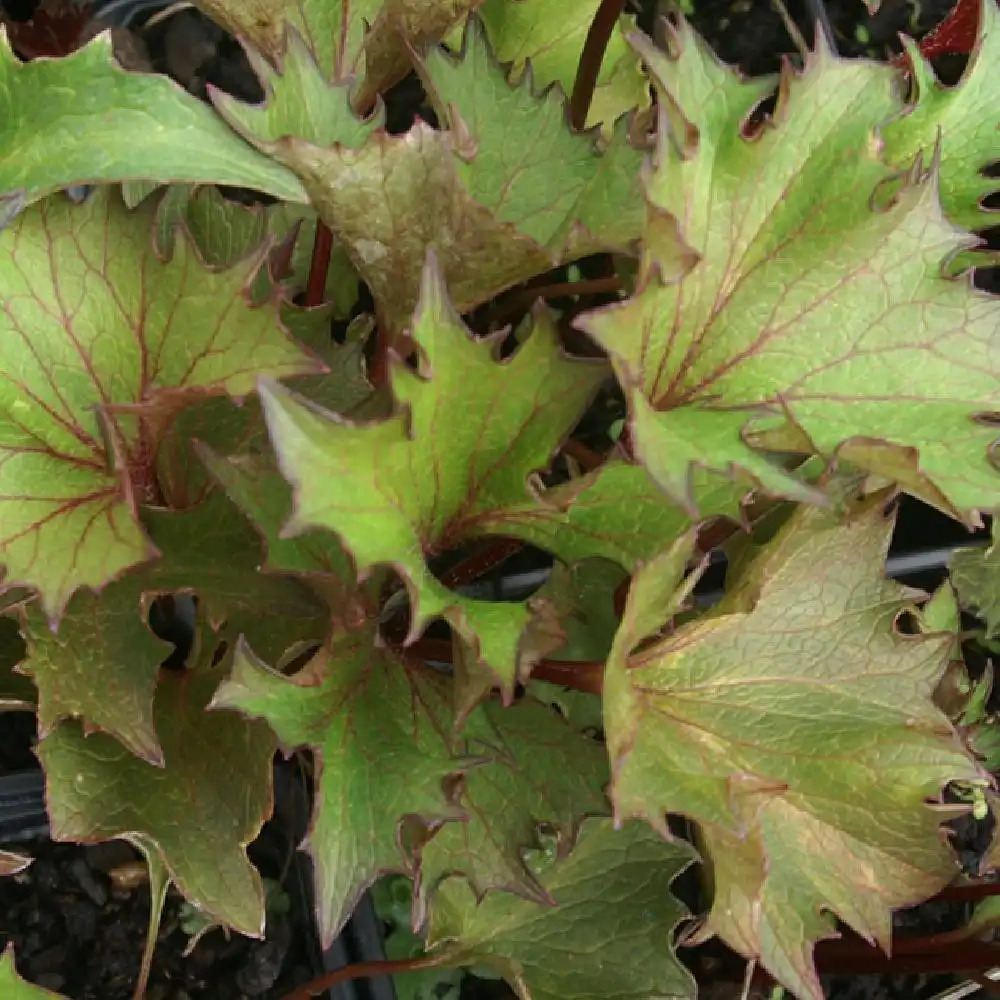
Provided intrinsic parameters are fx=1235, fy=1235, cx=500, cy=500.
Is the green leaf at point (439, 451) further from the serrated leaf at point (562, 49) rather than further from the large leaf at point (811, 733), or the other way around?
the serrated leaf at point (562, 49)

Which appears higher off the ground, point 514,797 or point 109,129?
point 109,129

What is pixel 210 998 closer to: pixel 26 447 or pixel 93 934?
pixel 93 934

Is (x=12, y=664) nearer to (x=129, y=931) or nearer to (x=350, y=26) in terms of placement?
(x=129, y=931)

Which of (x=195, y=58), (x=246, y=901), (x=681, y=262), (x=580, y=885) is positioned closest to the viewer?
(x=681, y=262)

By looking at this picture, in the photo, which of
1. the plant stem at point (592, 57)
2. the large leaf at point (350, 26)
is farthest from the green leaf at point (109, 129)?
the plant stem at point (592, 57)

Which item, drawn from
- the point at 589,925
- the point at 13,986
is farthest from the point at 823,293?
the point at 13,986

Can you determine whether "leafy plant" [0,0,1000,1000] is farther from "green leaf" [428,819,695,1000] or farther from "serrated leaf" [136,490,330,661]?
"green leaf" [428,819,695,1000]

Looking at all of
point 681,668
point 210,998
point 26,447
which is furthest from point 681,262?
point 210,998
